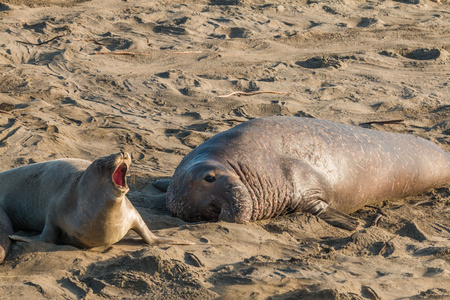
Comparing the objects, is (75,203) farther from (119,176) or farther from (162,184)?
(162,184)

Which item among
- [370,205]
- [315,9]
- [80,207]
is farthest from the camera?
[315,9]

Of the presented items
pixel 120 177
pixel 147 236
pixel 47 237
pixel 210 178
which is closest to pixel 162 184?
pixel 210 178

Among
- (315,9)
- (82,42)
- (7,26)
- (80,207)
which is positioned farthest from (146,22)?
(80,207)

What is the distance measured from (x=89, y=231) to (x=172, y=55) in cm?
664

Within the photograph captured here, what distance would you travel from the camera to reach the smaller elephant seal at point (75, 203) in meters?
3.73

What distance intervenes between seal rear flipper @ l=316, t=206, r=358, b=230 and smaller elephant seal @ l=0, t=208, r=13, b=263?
245 centimetres

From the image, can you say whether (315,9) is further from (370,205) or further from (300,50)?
(370,205)

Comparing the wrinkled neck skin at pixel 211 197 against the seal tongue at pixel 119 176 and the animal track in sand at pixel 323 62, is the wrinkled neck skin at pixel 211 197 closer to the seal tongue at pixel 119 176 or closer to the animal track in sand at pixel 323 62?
the seal tongue at pixel 119 176

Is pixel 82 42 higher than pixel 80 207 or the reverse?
the reverse

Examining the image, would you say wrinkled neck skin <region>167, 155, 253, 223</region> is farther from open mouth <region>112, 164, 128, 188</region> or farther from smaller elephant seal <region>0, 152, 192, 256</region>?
open mouth <region>112, 164, 128, 188</region>

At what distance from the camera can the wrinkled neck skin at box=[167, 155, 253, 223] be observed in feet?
16.4

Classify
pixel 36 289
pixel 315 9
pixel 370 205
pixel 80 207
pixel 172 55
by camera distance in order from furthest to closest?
pixel 315 9 → pixel 172 55 → pixel 370 205 → pixel 80 207 → pixel 36 289

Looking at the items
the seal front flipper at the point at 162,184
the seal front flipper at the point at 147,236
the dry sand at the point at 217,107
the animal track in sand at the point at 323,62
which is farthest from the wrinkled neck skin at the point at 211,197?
the animal track in sand at the point at 323,62

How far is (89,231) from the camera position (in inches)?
155
